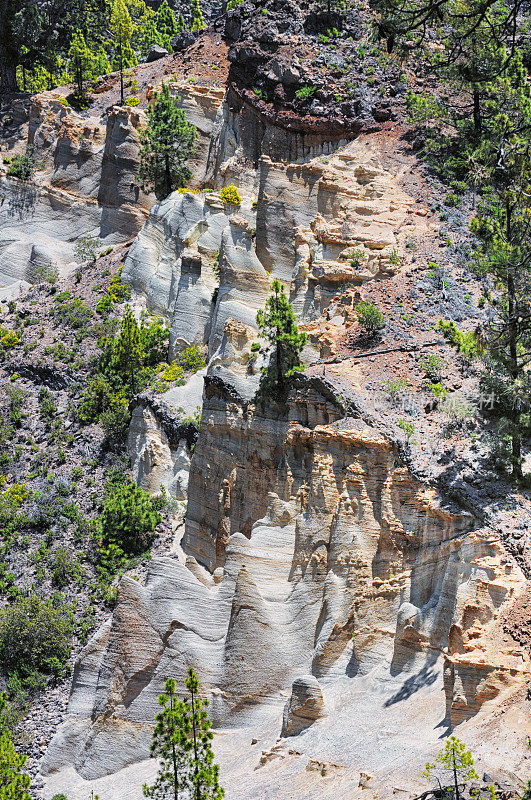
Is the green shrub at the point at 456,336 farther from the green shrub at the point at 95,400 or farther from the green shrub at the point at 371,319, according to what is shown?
the green shrub at the point at 95,400

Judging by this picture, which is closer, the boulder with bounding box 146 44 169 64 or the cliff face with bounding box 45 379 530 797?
the cliff face with bounding box 45 379 530 797

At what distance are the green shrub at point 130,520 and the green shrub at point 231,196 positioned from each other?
14416 mm

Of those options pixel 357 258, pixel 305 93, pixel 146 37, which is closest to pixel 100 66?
pixel 146 37

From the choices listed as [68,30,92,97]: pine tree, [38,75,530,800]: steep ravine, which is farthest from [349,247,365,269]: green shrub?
[68,30,92,97]: pine tree

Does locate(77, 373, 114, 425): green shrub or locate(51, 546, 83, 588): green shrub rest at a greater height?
locate(77, 373, 114, 425): green shrub

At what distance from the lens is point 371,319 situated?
39875mm

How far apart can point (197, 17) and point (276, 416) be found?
54409mm

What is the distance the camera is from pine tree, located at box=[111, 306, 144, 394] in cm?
4928

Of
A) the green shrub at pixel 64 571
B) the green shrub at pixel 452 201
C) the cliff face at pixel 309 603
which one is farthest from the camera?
the green shrub at pixel 452 201

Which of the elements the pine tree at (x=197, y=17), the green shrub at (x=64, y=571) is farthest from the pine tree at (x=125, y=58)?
the green shrub at (x=64, y=571)

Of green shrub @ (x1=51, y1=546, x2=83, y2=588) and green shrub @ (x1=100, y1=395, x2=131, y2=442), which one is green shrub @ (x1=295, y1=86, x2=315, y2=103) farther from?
green shrub @ (x1=51, y1=546, x2=83, y2=588)

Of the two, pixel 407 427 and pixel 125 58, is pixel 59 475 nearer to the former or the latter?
pixel 407 427

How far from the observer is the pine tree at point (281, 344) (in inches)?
1556

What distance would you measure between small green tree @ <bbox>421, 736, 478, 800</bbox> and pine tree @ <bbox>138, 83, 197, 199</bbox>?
121 feet
